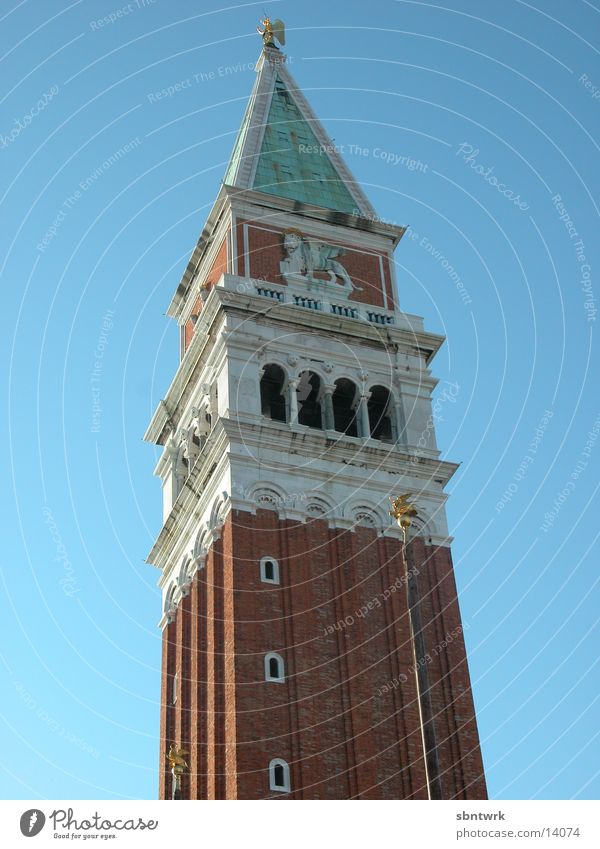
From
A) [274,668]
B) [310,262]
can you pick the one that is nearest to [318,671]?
[274,668]

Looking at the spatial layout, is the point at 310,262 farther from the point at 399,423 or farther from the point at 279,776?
the point at 279,776

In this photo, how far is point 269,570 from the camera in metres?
56.1

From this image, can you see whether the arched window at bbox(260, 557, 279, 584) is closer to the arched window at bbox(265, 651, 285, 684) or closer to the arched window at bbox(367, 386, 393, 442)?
the arched window at bbox(265, 651, 285, 684)

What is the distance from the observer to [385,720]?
52.9m

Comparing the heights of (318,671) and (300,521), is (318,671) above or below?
below

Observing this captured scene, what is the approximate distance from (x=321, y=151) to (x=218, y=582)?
30.0 metres

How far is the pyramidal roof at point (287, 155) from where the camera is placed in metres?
72.9

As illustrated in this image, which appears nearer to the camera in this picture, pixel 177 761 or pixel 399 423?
pixel 177 761

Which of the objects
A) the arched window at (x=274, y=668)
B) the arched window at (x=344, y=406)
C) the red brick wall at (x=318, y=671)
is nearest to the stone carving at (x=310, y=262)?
the arched window at (x=344, y=406)

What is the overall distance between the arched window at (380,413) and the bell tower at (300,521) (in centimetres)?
12

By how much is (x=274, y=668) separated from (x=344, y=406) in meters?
15.4

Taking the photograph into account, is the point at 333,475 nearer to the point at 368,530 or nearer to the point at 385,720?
the point at 368,530

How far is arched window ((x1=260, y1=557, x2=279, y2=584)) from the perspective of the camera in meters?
55.6
